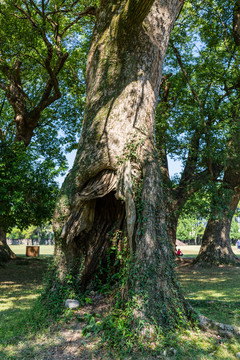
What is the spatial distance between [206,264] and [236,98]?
855cm

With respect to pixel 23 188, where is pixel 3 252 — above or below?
below

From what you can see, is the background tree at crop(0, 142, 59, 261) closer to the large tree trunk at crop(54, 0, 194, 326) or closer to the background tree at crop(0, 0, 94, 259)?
the background tree at crop(0, 0, 94, 259)

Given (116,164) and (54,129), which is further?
(54,129)

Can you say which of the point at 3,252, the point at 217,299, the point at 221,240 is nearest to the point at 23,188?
the point at 217,299

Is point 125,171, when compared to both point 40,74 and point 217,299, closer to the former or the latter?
point 217,299

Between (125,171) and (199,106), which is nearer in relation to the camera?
(125,171)

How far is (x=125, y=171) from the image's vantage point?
4.69 meters

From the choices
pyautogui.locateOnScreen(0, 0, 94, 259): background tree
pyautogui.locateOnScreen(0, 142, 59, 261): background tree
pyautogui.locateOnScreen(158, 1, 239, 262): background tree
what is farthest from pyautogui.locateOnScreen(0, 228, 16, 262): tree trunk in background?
pyautogui.locateOnScreen(158, 1, 239, 262): background tree

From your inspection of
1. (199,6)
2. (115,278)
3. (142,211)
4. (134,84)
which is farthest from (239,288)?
(199,6)

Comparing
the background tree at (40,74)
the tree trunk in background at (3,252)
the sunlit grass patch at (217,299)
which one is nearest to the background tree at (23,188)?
the background tree at (40,74)

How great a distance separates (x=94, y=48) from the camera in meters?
6.18

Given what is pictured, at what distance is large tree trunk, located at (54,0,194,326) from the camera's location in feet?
13.8

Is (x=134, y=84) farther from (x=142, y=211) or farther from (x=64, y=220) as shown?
(x=64, y=220)

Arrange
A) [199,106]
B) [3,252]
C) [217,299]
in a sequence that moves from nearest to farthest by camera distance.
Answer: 1. [217,299]
2. [199,106]
3. [3,252]
